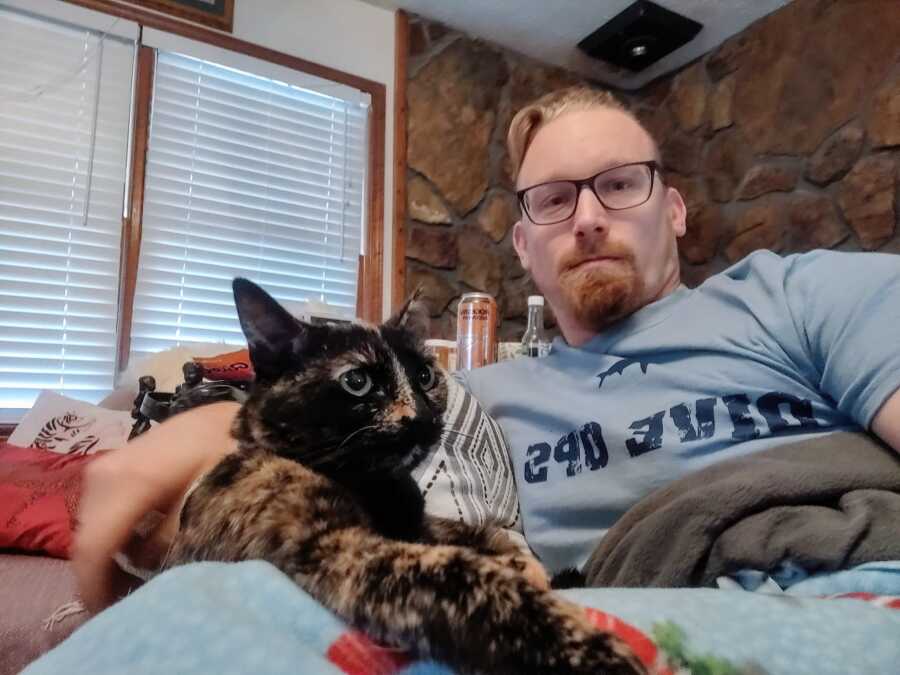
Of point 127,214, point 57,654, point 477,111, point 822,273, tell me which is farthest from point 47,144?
point 822,273

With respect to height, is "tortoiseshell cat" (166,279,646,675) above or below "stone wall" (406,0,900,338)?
below

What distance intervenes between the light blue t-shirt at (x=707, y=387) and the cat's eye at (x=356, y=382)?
36cm

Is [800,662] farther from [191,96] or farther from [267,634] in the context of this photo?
[191,96]

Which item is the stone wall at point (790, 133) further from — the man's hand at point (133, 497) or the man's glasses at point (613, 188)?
the man's hand at point (133, 497)

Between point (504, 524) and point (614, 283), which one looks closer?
point (504, 524)

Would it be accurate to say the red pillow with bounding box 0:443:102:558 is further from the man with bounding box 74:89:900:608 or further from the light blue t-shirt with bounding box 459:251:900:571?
the light blue t-shirt with bounding box 459:251:900:571

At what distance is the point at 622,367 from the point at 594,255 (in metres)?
0.21

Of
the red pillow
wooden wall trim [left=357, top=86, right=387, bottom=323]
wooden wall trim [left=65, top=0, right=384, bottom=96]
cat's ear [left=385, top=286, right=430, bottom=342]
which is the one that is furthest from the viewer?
wooden wall trim [left=357, top=86, right=387, bottom=323]

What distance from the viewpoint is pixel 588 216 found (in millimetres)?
977

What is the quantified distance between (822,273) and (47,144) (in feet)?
7.16

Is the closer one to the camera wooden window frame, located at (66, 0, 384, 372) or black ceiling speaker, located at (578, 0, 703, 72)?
wooden window frame, located at (66, 0, 384, 372)

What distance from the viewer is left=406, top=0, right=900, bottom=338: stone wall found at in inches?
82.4

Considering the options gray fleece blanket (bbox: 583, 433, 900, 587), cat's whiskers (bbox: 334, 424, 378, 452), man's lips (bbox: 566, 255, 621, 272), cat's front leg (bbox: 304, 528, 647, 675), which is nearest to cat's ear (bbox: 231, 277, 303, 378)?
cat's whiskers (bbox: 334, 424, 378, 452)

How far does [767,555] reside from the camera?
0.54 meters
